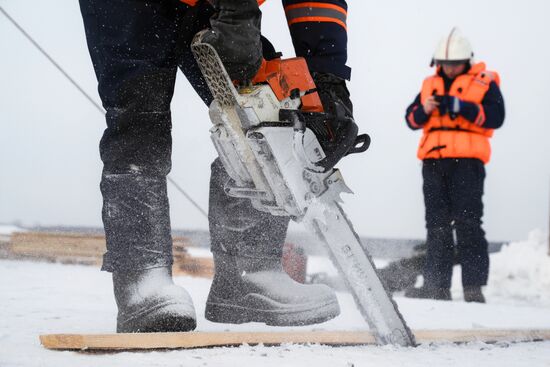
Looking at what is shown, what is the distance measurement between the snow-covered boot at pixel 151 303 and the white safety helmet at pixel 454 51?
3.43 metres

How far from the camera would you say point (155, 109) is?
1.45m

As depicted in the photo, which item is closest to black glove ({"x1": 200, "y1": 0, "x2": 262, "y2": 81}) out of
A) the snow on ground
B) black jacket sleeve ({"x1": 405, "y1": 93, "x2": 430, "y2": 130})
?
the snow on ground

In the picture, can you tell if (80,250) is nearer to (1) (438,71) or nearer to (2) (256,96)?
(1) (438,71)

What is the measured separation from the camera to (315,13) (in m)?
1.54

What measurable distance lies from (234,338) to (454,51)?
357 centimetres

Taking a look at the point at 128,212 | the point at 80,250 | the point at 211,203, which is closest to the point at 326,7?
the point at 211,203

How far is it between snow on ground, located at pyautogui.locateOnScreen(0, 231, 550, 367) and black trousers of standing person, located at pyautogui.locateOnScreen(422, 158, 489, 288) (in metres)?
0.80

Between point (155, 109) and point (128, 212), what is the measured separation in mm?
272

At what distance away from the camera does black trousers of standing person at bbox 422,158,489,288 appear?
367cm

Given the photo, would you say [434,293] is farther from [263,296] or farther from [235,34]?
[235,34]

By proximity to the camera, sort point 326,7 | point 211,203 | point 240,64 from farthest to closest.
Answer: point 211,203 → point 326,7 → point 240,64

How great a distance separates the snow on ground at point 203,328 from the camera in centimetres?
106

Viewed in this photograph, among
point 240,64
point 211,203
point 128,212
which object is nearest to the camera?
point 240,64

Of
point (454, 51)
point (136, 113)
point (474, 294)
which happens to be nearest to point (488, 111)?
point (454, 51)
